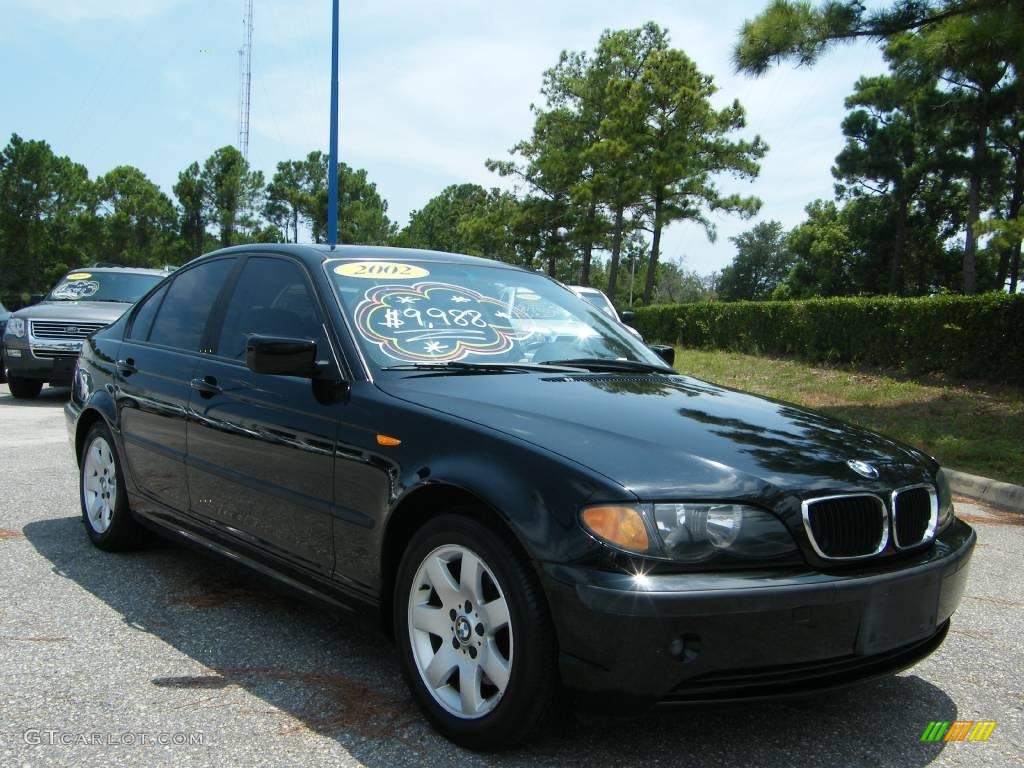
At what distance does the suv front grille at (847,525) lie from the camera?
2.56 metres

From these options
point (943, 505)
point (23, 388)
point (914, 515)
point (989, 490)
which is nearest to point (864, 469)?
point (914, 515)

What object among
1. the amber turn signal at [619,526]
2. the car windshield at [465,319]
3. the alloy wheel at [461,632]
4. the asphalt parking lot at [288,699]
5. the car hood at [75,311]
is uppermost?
the car windshield at [465,319]

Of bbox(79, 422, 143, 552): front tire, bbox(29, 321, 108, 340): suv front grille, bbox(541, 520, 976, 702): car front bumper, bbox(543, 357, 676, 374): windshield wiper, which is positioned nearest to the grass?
bbox(543, 357, 676, 374): windshield wiper

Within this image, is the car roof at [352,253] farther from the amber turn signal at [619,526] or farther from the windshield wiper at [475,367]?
the amber turn signal at [619,526]

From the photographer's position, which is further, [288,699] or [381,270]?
[381,270]

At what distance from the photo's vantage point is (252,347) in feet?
10.9

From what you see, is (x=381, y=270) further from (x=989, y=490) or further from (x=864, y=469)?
(x=989, y=490)

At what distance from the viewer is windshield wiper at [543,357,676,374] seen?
148 inches

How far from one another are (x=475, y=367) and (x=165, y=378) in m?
1.72

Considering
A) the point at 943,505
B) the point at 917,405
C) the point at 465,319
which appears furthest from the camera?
the point at 917,405

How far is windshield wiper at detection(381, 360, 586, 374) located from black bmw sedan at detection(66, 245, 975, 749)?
16 millimetres

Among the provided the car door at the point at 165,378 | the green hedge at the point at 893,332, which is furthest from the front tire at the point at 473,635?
the green hedge at the point at 893,332

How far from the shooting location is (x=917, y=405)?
12.4m

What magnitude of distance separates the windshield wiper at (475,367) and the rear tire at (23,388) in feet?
36.9
